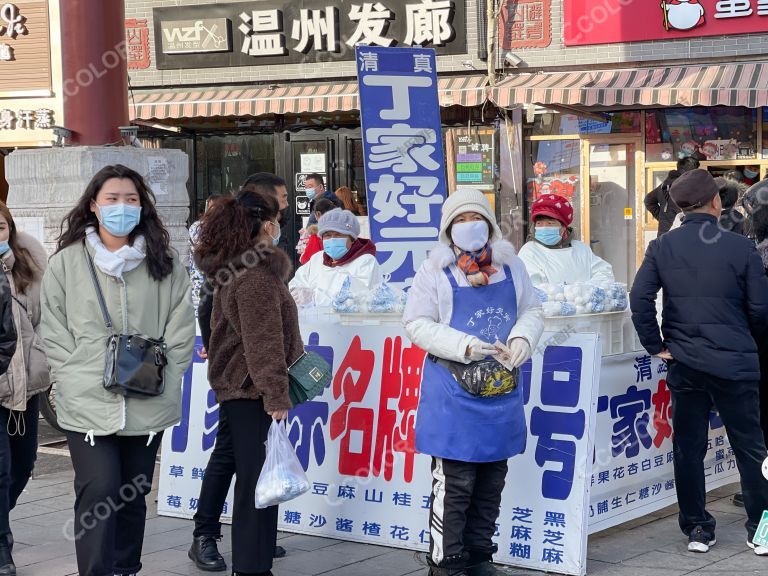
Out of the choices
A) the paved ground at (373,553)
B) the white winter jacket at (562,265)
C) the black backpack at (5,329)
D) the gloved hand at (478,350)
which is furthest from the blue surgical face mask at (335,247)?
the black backpack at (5,329)

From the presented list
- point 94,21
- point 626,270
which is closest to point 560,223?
point 94,21

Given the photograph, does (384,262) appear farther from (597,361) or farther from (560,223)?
(597,361)

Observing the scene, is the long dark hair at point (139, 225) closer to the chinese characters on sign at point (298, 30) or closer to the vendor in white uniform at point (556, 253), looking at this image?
the vendor in white uniform at point (556, 253)

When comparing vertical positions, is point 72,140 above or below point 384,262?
above

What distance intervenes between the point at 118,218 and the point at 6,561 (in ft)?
5.87

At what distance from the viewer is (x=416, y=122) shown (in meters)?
7.73

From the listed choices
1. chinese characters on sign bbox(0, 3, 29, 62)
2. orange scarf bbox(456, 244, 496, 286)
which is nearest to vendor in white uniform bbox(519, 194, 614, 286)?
orange scarf bbox(456, 244, 496, 286)

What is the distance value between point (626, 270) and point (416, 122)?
8.03 meters

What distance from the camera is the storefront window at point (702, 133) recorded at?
14125 millimetres

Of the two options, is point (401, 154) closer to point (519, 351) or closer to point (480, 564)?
point (519, 351)

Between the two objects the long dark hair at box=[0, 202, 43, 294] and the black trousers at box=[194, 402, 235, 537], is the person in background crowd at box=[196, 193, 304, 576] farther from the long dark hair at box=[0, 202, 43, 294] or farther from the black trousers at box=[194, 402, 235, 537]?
the long dark hair at box=[0, 202, 43, 294]

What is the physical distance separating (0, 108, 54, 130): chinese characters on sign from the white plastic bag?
12170 mm

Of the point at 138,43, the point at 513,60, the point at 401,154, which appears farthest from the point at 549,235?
the point at 138,43

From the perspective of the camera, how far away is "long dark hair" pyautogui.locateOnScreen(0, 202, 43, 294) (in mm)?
5398
